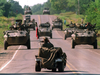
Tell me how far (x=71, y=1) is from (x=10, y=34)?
107 meters

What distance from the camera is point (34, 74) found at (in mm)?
13180

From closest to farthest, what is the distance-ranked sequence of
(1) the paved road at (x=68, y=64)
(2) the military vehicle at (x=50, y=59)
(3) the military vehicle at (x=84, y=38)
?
(2) the military vehicle at (x=50, y=59)
(1) the paved road at (x=68, y=64)
(3) the military vehicle at (x=84, y=38)

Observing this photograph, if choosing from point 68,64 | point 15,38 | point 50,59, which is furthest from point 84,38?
point 50,59

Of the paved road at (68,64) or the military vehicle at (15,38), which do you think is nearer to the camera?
the paved road at (68,64)

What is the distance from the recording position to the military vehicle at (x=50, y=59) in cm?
1409

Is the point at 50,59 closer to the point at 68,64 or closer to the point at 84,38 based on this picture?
the point at 68,64

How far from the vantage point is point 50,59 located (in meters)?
14.2

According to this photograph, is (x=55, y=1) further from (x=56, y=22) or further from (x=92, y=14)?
(x=92, y=14)

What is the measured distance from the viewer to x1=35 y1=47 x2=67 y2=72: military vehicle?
46.2 feet

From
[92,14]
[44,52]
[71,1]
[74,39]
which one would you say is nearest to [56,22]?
[92,14]

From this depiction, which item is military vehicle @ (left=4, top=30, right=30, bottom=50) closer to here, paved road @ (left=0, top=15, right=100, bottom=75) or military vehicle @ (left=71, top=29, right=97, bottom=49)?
paved road @ (left=0, top=15, right=100, bottom=75)

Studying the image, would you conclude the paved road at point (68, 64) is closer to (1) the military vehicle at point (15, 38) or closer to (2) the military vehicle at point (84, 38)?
(1) the military vehicle at point (15, 38)

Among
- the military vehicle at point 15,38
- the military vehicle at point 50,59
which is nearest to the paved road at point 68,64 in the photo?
the military vehicle at point 50,59

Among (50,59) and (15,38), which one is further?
(15,38)
